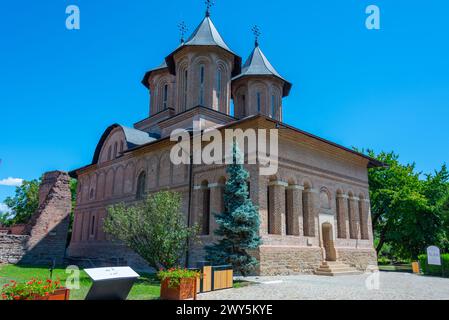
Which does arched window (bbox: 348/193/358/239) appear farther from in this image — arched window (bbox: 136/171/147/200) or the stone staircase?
arched window (bbox: 136/171/147/200)

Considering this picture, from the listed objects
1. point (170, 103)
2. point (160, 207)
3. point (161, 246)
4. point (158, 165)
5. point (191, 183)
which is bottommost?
point (161, 246)

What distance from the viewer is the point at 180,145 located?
21141mm

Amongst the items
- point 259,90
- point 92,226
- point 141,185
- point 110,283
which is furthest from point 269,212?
point 92,226

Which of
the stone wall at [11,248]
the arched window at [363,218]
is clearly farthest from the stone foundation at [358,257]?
the stone wall at [11,248]

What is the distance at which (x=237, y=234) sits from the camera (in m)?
13.9

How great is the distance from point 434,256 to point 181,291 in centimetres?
1570

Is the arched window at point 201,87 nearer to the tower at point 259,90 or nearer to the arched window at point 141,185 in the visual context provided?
the tower at point 259,90

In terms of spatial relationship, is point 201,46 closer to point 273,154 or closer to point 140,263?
point 273,154

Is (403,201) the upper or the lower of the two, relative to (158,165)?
lower

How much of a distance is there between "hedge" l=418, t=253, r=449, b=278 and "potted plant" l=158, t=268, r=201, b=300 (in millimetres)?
15846
